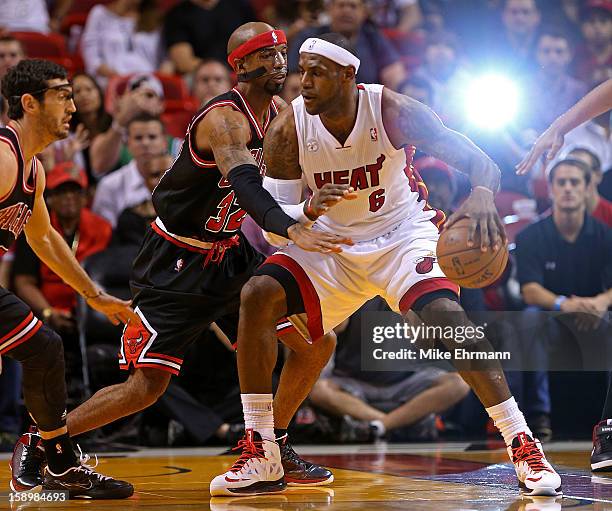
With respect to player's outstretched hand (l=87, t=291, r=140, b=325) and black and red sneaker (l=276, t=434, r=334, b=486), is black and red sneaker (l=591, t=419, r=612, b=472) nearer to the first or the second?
black and red sneaker (l=276, t=434, r=334, b=486)

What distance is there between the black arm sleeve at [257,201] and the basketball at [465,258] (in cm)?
70

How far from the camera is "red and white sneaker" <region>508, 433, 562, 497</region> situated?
13.3 feet

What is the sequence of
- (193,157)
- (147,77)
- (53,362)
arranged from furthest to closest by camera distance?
(147,77)
(193,157)
(53,362)

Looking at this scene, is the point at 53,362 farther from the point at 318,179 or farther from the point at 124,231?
→ the point at 124,231

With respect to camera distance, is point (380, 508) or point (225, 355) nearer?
point (380, 508)

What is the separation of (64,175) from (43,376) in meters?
3.47

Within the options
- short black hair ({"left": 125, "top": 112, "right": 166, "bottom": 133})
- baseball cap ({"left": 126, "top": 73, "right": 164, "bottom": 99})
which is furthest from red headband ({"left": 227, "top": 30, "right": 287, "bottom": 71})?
baseball cap ({"left": 126, "top": 73, "right": 164, "bottom": 99})

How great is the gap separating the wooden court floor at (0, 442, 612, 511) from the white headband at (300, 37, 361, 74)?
71.5 inches

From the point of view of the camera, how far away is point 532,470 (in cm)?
411

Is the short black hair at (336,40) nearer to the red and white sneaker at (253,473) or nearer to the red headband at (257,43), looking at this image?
the red headband at (257,43)

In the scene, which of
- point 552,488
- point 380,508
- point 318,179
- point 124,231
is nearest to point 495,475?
point 552,488

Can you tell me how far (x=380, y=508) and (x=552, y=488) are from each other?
2.57ft

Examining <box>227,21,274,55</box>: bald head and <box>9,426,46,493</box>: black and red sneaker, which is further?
<box>227,21,274,55</box>: bald head

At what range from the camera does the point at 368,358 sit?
732 centimetres
